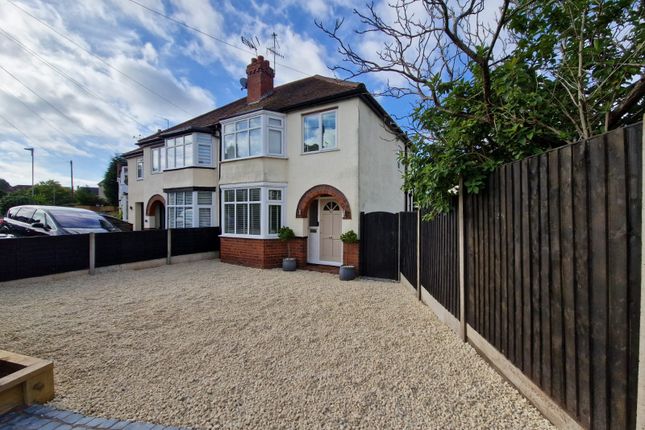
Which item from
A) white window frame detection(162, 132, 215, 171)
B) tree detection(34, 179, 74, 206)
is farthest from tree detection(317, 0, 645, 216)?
tree detection(34, 179, 74, 206)

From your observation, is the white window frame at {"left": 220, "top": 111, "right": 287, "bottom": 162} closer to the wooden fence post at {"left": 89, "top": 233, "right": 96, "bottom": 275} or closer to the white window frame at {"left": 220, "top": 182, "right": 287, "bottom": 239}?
the white window frame at {"left": 220, "top": 182, "right": 287, "bottom": 239}

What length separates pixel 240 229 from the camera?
1203 centimetres

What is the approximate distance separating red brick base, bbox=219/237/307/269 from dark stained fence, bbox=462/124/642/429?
806cm

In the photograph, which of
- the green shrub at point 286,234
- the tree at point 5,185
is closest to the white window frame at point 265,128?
A: the green shrub at point 286,234

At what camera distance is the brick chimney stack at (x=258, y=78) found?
13.9 metres

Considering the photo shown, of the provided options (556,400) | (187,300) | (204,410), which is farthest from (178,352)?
(556,400)

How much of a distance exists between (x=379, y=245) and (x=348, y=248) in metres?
1.03

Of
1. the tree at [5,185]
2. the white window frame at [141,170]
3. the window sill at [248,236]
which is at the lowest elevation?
the window sill at [248,236]

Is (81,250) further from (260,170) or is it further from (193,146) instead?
(193,146)

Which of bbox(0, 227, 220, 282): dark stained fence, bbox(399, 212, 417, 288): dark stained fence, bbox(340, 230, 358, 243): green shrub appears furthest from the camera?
bbox(340, 230, 358, 243): green shrub

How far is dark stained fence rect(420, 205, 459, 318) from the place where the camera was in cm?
467

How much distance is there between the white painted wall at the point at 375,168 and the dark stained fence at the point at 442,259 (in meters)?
3.37

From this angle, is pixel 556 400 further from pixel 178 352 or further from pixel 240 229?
pixel 240 229

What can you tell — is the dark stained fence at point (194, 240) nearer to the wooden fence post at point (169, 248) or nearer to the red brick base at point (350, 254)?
the wooden fence post at point (169, 248)
